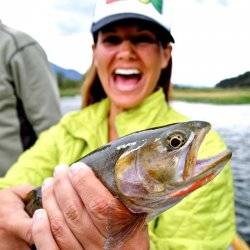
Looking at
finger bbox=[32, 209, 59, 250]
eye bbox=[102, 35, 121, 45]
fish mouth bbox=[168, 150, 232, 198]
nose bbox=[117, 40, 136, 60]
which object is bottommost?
finger bbox=[32, 209, 59, 250]

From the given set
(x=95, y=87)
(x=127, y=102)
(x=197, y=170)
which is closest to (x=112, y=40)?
(x=127, y=102)

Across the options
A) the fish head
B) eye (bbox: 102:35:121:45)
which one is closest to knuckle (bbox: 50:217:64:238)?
the fish head

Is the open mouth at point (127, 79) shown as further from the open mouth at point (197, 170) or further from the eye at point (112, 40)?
the open mouth at point (197, 170)

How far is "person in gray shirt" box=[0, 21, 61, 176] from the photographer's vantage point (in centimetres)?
346

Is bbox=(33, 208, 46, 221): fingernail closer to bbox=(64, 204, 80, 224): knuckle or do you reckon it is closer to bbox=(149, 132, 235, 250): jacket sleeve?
bbox=(64, 204, 80, 224): knuckle

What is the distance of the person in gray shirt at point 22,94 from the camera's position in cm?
346

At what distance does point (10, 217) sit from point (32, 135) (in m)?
1.56

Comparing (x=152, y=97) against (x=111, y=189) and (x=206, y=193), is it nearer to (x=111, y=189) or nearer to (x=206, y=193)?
(x=206, y=193)

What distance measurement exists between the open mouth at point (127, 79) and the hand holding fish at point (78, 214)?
0.76 meters

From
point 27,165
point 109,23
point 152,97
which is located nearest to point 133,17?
point 109,23

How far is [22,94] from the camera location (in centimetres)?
350

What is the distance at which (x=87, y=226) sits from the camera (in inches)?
68.8

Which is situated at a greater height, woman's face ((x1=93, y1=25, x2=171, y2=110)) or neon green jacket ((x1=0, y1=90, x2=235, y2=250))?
woman's face ((x1=93, y1=25, x2=171, y2=110))

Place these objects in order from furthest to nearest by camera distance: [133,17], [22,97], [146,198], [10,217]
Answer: [22,97]
[133,17]
[10,217]
[146,198]
